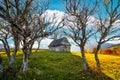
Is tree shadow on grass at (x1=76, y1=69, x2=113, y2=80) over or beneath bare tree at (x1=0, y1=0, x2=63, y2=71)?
beneath

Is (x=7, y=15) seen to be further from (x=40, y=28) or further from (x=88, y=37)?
(x=88, y=37)

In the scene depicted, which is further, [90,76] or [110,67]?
[110,67]

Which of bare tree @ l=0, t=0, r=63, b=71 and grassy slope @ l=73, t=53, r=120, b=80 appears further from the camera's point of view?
grassy slope @ l=73, t=53, r=120, b=80

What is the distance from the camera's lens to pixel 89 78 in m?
28.0

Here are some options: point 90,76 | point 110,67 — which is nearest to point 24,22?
point 90,76

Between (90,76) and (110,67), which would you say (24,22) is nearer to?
(90,76)

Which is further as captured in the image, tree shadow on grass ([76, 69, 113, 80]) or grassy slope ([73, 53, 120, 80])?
grassy slope ([73, 53, 120, 80])

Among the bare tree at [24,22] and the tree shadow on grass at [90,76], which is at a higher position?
the bare tree at [24,22]

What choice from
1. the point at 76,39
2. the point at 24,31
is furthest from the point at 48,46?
the point at 24,31

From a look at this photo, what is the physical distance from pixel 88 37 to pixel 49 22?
6.70 metres

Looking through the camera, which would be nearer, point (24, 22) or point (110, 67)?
point (24, 22)

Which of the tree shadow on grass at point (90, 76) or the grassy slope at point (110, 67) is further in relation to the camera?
the grassy slope at point (110, 67)

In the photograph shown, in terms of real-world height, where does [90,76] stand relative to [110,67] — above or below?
below

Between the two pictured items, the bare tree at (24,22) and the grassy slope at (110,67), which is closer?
the bare tree at (24,22)
